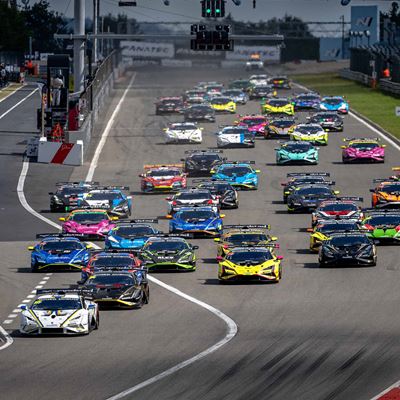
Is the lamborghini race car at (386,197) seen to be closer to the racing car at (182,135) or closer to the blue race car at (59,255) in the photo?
the blue race car at (59,255)

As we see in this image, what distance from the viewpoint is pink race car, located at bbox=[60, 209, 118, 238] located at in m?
58.8

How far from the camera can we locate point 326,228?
54.8 meters

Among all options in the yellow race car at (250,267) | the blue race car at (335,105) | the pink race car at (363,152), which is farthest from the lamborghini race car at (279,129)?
the yellow race car at (250,267)

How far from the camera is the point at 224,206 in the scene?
222ft

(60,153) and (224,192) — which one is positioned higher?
(224,192)

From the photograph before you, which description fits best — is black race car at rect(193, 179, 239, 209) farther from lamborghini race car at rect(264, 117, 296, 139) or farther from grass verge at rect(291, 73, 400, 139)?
grass verge at rect(291, 73, 400, 139)

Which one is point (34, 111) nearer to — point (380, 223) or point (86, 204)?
point (86, 204)

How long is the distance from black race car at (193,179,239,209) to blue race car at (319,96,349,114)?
44.6m

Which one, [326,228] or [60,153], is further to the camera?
[60,153]

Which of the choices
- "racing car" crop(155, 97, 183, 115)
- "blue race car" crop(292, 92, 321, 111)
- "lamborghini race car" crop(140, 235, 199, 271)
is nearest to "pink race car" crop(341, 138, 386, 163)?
"blue race car" crop(292, 92, 321, 111)

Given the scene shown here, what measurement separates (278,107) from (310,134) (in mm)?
18650

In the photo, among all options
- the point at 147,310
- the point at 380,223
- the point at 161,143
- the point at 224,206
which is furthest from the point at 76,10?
the point at 147,310

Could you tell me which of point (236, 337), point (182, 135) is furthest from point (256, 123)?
point (236, 337)

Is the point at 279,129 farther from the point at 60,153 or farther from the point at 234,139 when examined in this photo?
the point at 60,153
